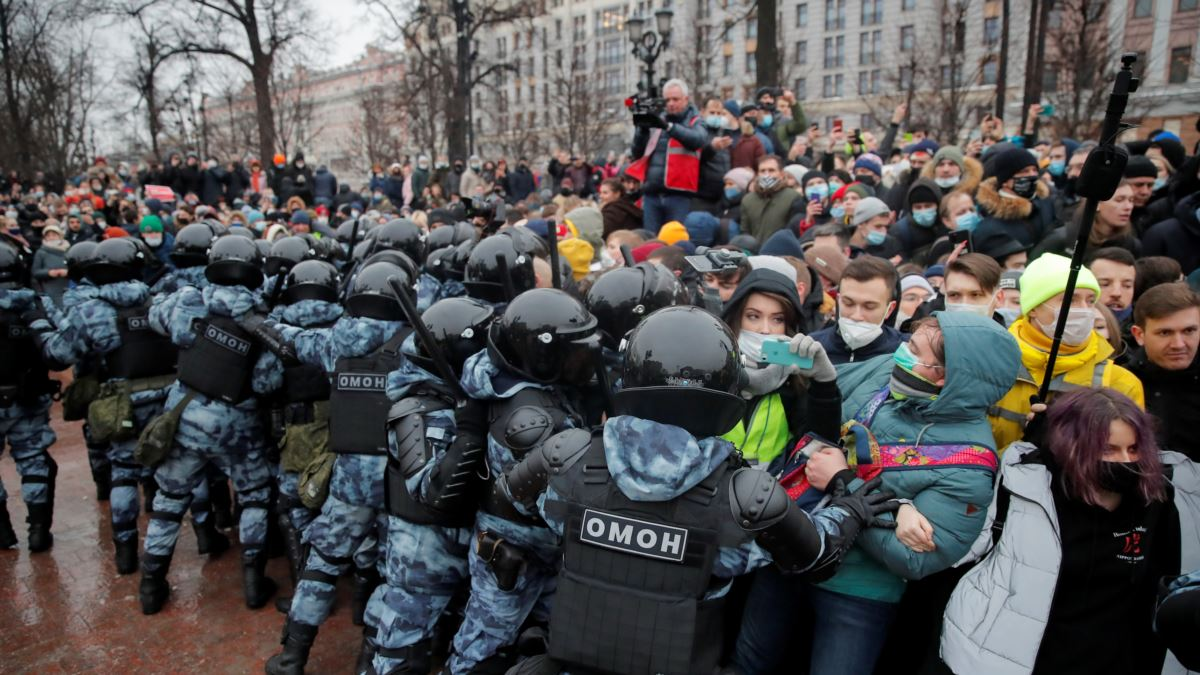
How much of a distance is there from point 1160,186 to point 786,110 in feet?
21.0

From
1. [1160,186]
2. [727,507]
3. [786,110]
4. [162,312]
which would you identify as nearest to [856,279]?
[727,507]

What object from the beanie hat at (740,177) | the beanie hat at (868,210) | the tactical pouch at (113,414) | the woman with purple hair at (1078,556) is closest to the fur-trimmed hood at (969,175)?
the beanie hat at (868,210)

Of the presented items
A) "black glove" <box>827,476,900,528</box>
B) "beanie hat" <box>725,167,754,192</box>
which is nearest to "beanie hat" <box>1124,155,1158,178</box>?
"beanie hat" <box>725,167,754,192</box>

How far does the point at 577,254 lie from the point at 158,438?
133 inches

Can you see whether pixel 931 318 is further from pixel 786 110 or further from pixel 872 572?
pixel 786 110

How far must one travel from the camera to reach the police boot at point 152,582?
511 cm

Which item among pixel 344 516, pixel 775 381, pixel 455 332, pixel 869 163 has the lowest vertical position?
pixel 344 516

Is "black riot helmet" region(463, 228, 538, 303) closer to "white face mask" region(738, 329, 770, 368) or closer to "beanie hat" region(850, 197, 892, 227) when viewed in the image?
"white face mask" region(738, 329, 770, 368)

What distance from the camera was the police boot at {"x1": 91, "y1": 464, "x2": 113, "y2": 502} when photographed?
7062 millimetres

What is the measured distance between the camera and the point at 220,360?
5.13 meters

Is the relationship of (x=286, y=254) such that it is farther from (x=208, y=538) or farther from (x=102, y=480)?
(x=102, y=480)

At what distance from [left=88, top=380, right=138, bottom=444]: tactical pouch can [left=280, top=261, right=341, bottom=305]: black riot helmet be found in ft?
6.16

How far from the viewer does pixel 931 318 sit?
9.61ft

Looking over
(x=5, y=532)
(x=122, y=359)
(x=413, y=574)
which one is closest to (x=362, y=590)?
(x=413, y=574)
